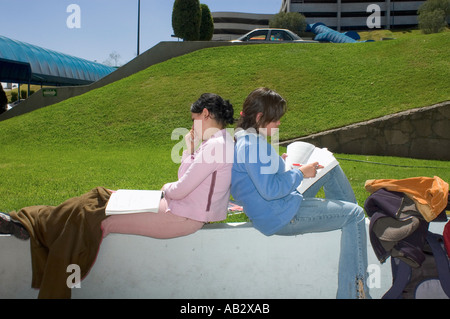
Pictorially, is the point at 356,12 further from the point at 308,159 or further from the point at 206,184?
the point at 206,184

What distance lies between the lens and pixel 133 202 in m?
2.81

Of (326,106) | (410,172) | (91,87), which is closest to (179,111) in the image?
(326,106)

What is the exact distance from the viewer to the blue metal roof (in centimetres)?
2720

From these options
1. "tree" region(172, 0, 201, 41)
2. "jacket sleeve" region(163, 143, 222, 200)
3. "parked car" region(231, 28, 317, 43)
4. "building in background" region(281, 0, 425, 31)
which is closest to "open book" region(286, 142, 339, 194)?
"jacket sleeve" region(163, 143, 222, 200)

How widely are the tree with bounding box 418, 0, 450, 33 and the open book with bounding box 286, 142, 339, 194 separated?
51170mm

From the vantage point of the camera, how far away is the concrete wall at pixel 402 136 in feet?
40.5

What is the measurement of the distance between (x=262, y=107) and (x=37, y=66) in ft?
103

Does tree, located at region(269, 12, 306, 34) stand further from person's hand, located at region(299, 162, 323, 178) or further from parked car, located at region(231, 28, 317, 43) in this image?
person's hand, located at region(299, 162, 323, 178)

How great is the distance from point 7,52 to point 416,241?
29166 millimetres

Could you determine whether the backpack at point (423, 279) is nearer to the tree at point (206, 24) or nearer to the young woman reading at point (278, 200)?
the young woman reading at point (278, 200)

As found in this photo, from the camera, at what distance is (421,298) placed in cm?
275

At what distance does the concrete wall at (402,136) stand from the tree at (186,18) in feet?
41.1

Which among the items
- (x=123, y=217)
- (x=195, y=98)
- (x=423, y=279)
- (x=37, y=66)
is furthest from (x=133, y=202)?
(x=37, y=66)
